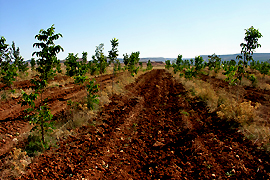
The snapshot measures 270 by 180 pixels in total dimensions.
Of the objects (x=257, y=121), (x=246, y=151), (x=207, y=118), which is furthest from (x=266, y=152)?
(x=207, y=118)

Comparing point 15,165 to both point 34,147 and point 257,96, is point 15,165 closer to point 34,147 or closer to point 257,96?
point 34,147

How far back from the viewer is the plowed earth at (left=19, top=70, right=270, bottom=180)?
4.26 metres

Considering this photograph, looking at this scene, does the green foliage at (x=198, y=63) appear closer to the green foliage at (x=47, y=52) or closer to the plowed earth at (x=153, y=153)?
the plowed earth at (x=153, y=153)

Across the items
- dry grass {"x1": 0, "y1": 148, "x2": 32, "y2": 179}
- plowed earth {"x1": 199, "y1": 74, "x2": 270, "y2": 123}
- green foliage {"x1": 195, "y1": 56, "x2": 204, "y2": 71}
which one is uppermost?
green foliage {"x1": 195, "y1": 56, "x2": 204, "y2": 71}

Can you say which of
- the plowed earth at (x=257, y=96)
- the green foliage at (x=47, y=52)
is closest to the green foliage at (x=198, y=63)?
the plowed earth at (x=257, y=96)

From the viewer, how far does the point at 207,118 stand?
8.65 m

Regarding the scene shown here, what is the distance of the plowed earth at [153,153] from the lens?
4258 mm

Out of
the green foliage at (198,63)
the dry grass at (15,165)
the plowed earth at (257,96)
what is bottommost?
the plowed earth at (257,96)

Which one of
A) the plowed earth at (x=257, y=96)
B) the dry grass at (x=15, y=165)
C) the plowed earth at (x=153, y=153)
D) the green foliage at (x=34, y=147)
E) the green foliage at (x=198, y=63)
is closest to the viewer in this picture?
the dry grass at (x=15, y=165)

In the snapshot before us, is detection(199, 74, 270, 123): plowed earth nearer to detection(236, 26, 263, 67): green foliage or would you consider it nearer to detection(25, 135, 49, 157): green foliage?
detection(236, 26, 263, 67): green foliage

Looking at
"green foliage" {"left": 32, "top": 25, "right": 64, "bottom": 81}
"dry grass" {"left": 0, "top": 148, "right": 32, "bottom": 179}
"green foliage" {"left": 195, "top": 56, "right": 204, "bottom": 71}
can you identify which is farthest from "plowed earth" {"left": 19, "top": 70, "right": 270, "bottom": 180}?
"green foliage" {"left": 195, "top": 56, "right": 204, "bottom": 71}

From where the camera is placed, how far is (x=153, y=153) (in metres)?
5.31

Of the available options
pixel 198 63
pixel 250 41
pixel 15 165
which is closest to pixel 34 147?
pixel 15 165

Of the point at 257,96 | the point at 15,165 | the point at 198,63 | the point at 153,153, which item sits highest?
the point at 198,63
